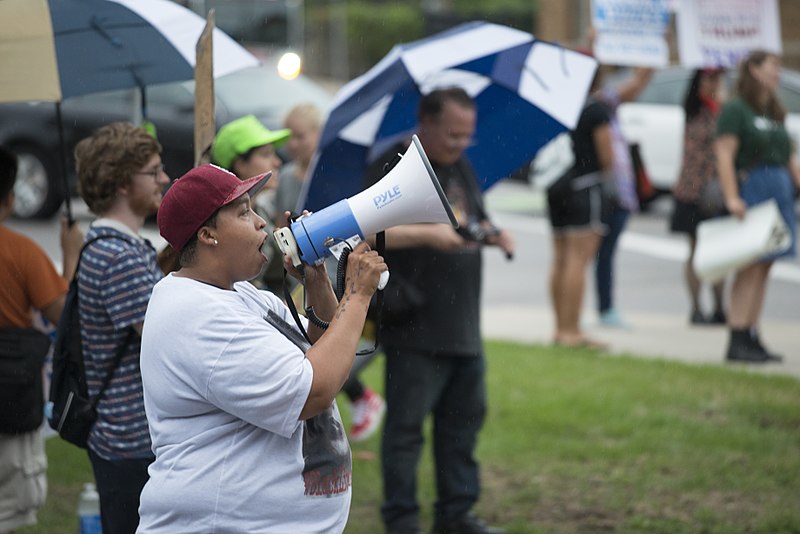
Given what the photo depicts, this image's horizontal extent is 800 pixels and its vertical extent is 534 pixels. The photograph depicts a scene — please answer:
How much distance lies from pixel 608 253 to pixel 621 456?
3477mm

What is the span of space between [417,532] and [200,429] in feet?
7.73

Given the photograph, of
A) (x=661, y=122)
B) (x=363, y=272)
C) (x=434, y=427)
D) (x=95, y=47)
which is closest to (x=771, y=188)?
(x=434, y=427)

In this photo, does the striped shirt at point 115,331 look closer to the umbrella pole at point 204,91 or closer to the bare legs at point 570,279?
the umbrella pole at point 204,91

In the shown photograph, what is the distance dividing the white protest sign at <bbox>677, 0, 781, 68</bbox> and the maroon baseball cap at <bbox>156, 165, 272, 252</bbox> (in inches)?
227

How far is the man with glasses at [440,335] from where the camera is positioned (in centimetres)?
478

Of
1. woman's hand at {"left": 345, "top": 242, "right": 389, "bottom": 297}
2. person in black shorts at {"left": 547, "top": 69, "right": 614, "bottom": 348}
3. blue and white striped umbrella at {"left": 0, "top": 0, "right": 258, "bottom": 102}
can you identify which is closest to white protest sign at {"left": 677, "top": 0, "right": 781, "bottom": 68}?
person in black shorts at {"left": 547, "top": 69, "right": 614, "bottom": 348}

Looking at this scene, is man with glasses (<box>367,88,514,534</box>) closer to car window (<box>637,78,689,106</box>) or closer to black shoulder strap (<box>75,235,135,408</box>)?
black shoulder strap (<box>75,235,135,408</box>)

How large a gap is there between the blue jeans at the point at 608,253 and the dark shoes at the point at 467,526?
4.52 m

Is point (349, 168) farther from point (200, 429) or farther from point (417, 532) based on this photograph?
point (200, 429)

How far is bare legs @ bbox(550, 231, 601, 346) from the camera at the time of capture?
841cm

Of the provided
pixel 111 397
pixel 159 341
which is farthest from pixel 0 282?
pixel 159 341

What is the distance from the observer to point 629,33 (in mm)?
7980

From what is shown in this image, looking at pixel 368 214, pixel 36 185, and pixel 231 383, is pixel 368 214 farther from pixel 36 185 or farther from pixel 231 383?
pixel 36 185

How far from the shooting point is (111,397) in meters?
3.55
